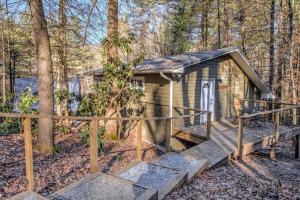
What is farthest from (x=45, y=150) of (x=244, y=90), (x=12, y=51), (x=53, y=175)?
(x=12, y=51)

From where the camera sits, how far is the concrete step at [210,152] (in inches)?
268

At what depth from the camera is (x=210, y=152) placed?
730cm

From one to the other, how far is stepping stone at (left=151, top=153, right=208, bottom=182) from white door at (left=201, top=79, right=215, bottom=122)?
532cm

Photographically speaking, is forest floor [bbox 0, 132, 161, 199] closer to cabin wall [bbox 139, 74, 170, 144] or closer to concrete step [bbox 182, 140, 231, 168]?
concrete step [bbox 182, 140, 231, 168]

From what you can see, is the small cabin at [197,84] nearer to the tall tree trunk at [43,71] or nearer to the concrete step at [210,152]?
the concrete step at [210,152]

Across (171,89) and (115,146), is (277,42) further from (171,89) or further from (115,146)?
(115,146)

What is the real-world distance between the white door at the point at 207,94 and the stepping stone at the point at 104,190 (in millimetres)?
7739

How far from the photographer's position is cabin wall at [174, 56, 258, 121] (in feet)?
34.9

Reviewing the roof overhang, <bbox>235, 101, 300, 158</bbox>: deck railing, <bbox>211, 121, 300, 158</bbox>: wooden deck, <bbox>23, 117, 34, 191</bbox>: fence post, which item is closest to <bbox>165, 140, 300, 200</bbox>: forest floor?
<bbox>211, 121, 300, 158</bbox>: wooden deck

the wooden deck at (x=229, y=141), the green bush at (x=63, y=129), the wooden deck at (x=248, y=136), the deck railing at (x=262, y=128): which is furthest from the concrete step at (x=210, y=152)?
the green bush at (x=63, y=129)

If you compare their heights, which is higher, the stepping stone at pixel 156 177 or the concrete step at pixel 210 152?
the stepping stone at pixel 156 177

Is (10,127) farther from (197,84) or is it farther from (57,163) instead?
(197,84)

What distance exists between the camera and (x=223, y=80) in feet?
40.3

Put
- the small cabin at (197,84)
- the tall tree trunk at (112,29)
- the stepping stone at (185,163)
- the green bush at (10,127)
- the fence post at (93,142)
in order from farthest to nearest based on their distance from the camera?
the small cabin at (197,84), the green bush at (10,127), the tall tree trunk at (112,29), the stepping stone at (185,163), the fence post at (93,142)
